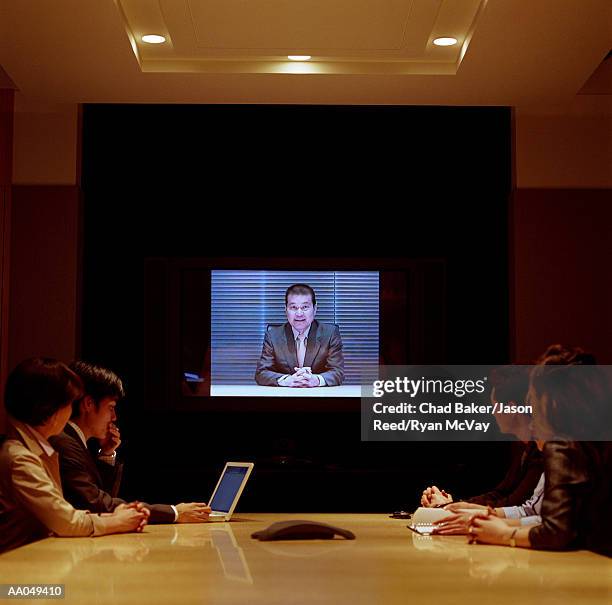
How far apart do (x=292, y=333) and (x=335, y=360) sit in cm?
32

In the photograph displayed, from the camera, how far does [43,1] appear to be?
3.74 metres

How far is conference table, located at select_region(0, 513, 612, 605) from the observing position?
1.66 m

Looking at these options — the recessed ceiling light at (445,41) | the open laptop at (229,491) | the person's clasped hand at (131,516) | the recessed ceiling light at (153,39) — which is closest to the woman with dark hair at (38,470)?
the person's clasped hand at (131,516)

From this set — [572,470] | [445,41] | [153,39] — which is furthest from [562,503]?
[153,39]

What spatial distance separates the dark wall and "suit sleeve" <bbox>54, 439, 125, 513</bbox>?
2.73 metres

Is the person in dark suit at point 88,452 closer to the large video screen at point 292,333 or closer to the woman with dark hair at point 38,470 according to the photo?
the woman with dark hair at point 38,470

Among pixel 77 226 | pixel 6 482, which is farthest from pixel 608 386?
pixel 77 226

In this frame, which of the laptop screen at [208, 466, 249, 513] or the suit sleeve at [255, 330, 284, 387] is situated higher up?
the suit sleeve at [255, 330, 284, 387]

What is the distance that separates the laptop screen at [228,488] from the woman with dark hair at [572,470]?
39.2 inches

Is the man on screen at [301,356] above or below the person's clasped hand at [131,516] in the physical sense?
above

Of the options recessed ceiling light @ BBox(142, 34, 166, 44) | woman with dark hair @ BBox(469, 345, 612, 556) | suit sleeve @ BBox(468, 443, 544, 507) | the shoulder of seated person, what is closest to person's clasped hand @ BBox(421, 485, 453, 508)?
suit sleeve @ BBox(468, 443, 544, 507)

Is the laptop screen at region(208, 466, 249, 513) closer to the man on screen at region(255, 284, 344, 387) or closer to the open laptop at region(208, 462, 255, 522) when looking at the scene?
the open laptop at region(208, 462, 255, 522)

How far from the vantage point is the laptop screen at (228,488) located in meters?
3.07

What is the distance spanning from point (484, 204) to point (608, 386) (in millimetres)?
3375
